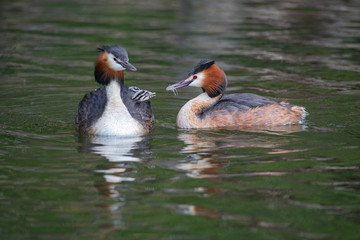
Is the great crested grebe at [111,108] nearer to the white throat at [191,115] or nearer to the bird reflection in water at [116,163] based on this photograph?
the bird reflection in water at [116,163]

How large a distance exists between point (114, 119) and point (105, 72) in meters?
0.66

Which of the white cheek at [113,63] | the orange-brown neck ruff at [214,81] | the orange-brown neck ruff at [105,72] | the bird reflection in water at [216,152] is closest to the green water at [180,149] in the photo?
the bird reflection in water at [216,152]

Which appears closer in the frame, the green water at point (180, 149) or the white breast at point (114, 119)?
the green water at point (180, 149)

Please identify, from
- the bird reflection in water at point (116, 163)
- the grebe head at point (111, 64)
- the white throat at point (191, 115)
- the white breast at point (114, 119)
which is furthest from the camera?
the white throat at point (191, 115)

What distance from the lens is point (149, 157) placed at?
7.98m

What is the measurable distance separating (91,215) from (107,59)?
10.6ft

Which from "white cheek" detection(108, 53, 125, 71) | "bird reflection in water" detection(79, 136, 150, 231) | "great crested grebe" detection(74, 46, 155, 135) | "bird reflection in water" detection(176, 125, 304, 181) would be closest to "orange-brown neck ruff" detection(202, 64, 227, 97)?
"bird reflection in water" detection(176, 125, 304, 181)

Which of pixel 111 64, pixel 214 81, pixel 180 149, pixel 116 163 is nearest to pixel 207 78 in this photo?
pixel 214 81

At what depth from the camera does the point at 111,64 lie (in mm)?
8844

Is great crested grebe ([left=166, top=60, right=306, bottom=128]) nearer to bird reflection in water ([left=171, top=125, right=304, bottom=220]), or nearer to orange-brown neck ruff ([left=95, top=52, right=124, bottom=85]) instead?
bird reflection in water ([left=171, top=125, right=304, bottom=220])

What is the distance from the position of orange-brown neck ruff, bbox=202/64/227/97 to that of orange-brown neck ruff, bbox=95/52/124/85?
55.6 inches

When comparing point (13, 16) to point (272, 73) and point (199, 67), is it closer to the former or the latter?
point (272, 73)

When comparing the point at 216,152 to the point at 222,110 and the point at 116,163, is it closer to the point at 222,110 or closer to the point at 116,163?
the point at 116,163

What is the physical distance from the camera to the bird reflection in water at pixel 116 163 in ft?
20.5
